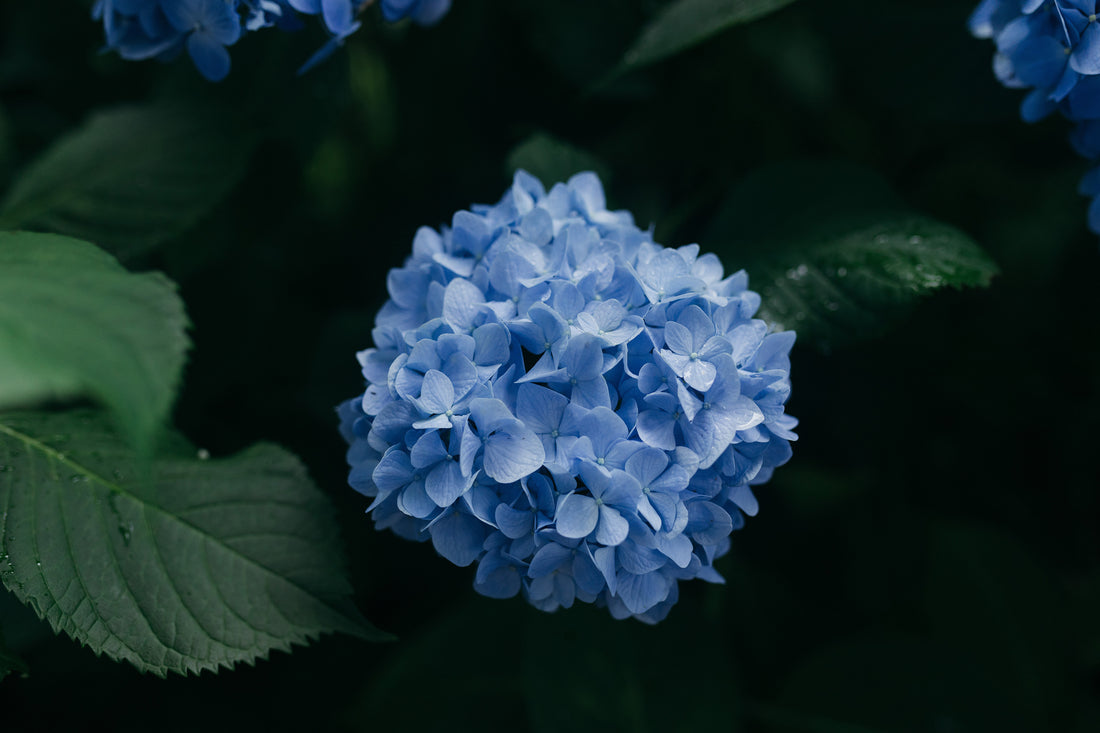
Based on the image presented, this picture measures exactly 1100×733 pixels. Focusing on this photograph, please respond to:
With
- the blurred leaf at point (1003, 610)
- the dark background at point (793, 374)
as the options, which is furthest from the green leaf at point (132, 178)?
the blurred leaf at point (1003, 610)

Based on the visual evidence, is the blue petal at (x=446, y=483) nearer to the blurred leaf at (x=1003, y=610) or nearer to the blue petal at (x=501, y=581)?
the blue petal at (x=501, y=581)

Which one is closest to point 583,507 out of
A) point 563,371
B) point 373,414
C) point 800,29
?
point 563,371

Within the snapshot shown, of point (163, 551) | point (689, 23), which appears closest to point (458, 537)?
point (163, 551)

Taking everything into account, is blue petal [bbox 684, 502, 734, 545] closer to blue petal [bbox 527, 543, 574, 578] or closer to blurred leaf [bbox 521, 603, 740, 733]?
blue petal [bbox 527, 543, 574, 578]

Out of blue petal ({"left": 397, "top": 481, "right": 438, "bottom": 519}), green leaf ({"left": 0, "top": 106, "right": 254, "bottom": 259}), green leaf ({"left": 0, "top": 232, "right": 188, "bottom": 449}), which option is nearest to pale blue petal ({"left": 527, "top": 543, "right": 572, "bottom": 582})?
blue petal ({"left": 397, "top": 481, "right": 438, "bottom": 519})

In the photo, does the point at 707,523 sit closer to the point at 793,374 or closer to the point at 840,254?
the point at 840,254

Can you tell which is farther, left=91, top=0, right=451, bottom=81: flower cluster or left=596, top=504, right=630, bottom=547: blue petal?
left=91, top=0, right=451, bottom=81: flower cluster
